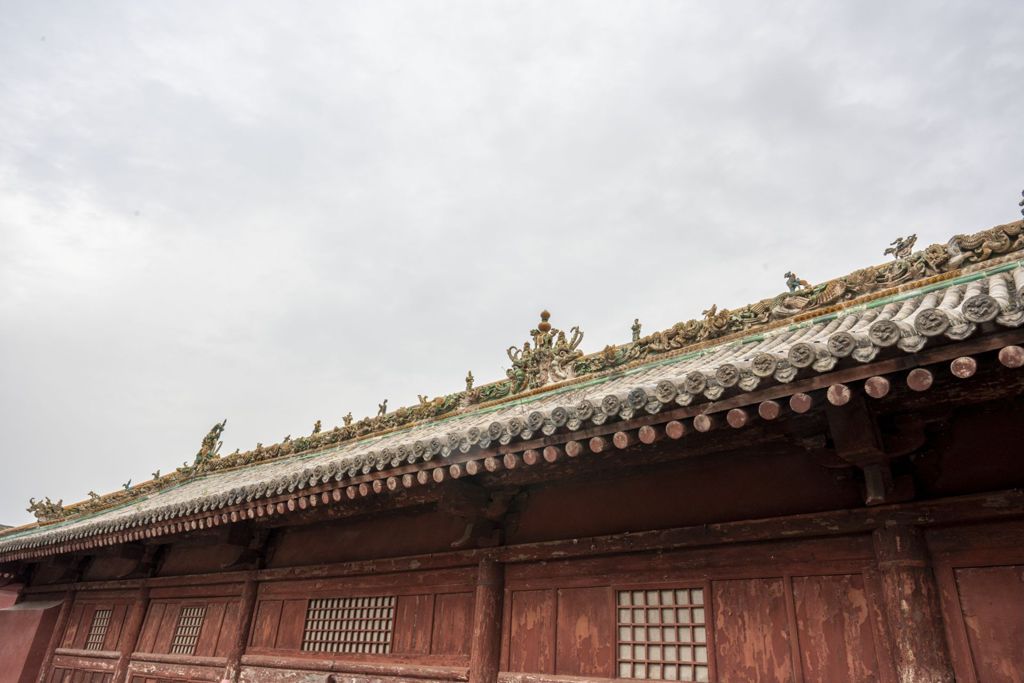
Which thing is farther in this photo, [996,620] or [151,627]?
[151,627]

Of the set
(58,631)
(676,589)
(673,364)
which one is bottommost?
(58,631)

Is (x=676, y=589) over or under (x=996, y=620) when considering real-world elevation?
over

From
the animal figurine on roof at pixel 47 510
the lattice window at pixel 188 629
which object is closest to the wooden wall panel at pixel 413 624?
the lattice window at pixel 188 629

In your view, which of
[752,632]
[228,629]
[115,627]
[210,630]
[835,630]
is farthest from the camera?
[115,627]

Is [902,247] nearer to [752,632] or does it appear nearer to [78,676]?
[752,632]

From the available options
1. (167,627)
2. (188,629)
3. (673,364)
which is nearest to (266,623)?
(188,629)

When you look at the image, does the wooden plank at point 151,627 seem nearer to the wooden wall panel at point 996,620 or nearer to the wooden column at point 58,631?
the wooden column at point 58,631

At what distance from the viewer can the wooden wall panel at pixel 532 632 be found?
5844mm

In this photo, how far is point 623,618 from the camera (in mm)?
5527

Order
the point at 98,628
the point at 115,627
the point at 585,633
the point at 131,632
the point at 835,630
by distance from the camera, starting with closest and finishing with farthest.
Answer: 1. the point at 835,630
2. the point at 585,633
3. the point at 131,632
4. the point at 115,627
5. the point at 98,628

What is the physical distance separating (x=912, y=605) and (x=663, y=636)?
1935 millimetres

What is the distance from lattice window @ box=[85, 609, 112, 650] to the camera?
11.1 meters

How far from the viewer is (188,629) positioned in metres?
9.62

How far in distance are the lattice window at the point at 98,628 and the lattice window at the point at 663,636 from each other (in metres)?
10.2
